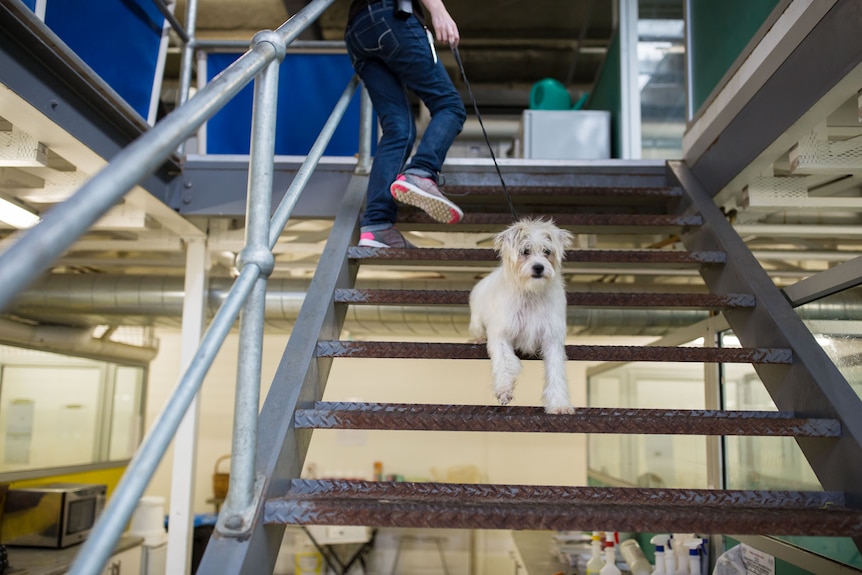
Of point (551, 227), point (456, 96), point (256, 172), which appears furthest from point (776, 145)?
point (256, 172)

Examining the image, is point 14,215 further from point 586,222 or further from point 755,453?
point 755,453

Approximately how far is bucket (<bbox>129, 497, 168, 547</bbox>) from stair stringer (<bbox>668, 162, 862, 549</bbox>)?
4.72 meters

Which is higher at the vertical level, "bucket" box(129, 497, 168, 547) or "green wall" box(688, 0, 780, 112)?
"green wall" box(688, 0, 780, 112)

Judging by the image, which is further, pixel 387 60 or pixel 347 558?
pixel 347 558

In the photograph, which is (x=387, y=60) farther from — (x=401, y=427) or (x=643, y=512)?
(x=643, y=512)

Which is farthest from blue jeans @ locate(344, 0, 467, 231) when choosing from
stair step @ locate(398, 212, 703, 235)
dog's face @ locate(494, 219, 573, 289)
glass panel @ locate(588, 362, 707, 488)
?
glass panel @ locate(588, 362, 707, 488)

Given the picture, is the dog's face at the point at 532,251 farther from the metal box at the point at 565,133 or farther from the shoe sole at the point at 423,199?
the metal box at the point at 565,133

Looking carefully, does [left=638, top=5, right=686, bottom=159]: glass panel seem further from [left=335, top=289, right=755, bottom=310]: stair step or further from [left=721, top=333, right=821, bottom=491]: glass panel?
[left=335, top=289, right=755, bottom=310]: stair step

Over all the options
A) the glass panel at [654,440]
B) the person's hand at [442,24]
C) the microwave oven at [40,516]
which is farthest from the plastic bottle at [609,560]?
the microwave oven at [40,516]

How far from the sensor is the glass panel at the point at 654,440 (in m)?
3.89

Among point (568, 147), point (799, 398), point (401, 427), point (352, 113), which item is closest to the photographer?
point (401, 427)

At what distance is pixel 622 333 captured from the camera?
5.16m

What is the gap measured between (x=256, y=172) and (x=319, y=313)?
0.66m

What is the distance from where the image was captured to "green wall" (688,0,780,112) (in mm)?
2482
